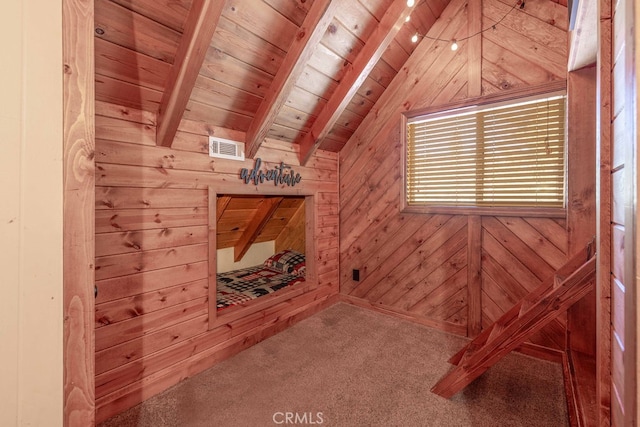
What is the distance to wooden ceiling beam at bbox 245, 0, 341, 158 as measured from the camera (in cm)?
170

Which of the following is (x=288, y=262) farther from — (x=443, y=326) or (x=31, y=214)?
(x=31, y=214)

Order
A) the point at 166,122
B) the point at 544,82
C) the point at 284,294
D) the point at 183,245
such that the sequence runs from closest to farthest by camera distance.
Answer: the point at 166,122, the point at 183,245, the point at 544,82, the point at 284,294

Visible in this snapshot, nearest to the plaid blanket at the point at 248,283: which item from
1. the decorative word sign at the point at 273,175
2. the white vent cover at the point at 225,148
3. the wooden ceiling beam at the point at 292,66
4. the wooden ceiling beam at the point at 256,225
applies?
the wooden ceiling beam at the point at 256,225

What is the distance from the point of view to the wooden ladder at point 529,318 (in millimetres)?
1353

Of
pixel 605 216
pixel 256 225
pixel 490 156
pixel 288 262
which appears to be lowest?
pixel 288 262

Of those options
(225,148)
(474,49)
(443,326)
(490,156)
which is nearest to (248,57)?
(225,148)

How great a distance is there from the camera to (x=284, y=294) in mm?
2695

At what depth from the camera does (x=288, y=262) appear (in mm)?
3912

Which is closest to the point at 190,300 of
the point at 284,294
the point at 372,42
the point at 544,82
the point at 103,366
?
the point at 103,366

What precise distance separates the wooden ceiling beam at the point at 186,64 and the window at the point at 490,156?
2.06m

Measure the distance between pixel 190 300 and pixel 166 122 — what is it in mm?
1242

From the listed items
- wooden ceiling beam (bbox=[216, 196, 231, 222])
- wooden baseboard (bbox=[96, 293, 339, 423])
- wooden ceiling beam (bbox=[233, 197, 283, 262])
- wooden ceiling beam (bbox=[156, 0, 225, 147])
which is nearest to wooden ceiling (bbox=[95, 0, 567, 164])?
wooden ceiling beam (bbox=[156, 0, 225, 147])

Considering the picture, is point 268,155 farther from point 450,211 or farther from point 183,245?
point 450,211

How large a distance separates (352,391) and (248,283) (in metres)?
1.87
